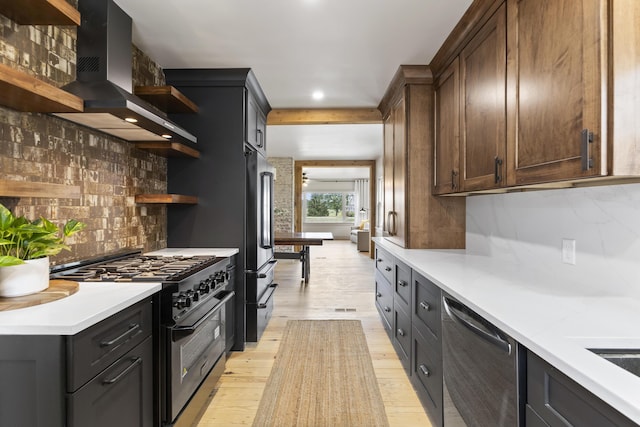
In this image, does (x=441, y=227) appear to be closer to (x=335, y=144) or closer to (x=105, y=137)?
(x=105, y=137)

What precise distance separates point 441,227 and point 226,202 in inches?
76.1

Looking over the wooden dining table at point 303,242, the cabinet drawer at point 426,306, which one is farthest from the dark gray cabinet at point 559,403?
the wooden dining table at point 303,242

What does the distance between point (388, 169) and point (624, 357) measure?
3.15m

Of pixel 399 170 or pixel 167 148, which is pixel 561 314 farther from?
pixel 167 148

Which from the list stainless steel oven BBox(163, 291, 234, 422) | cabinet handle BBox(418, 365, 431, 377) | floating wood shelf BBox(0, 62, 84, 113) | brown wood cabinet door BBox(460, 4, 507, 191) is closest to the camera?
floating wood shelf BBox(0, 62, 84, 113)

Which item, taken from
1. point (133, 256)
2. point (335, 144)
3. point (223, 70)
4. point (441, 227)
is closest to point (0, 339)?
point (133, 256)

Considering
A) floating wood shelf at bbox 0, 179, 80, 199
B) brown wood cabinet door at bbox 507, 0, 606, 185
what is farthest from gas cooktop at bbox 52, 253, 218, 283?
brown wood cabinet door at bbox 507, 0, 606, 185

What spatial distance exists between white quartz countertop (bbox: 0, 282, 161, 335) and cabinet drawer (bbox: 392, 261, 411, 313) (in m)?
1.65

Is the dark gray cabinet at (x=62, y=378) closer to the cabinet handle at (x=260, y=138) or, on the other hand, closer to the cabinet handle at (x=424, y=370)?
the cabinet handle at (x=424, y=370)

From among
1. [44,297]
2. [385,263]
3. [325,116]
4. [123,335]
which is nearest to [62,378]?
[123,335]

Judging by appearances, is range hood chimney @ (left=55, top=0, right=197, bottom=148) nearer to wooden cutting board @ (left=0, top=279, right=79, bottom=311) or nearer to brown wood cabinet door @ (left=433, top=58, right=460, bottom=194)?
wooden cutting board @ (left=0, top=279, right=79, bottom=311)

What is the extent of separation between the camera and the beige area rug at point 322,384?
A: 2133 mm

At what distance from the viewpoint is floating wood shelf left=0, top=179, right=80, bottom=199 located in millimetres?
1315

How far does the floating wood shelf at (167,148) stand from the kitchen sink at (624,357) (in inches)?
103
